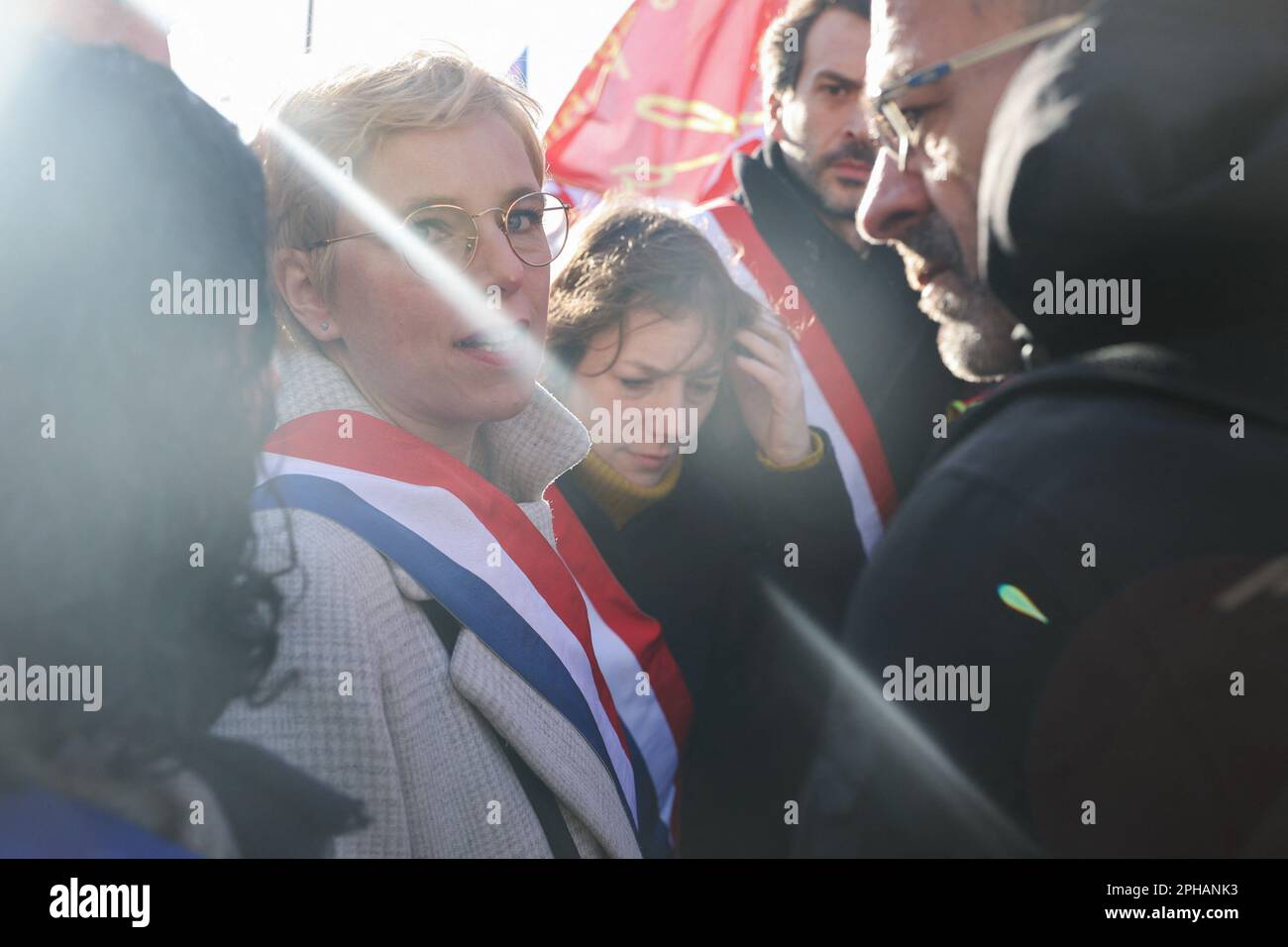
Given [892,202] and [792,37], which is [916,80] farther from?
[792,37]

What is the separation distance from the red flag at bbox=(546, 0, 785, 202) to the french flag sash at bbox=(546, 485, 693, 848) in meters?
2.25

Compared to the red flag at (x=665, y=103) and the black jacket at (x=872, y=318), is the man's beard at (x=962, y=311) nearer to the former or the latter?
the black jacket at (x=872, y=318)

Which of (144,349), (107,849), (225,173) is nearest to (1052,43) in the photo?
(225,173)

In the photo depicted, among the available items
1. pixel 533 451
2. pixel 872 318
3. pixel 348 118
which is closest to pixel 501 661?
pixel 533 451

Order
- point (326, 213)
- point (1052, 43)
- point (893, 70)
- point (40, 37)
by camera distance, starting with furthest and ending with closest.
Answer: point (326, 213) < point (893, 70) < point (1052, 43) < point (40, 37)

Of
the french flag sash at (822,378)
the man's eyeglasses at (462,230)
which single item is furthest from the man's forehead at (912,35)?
the french flag sash at (822,378)

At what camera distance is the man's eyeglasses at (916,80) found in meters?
1.43

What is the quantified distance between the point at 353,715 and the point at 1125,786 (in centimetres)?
91

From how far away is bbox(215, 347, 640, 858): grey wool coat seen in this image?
1380 mm

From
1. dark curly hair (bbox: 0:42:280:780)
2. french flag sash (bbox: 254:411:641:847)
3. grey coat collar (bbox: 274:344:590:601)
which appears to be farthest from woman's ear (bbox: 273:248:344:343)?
dark curly hair (bbox: 0:42:280:780)

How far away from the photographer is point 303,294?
177 centimetres

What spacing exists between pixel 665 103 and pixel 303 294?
9.55ft
